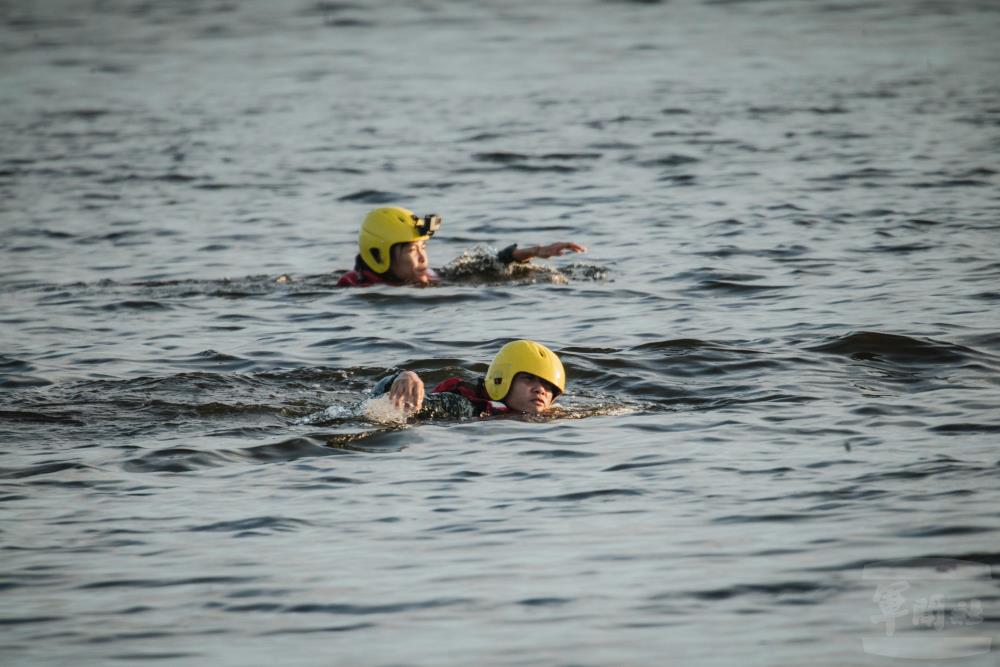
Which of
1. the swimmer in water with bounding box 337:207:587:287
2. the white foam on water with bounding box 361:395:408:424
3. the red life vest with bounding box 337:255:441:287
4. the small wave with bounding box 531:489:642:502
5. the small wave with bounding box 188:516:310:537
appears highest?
the swimmer in water with bounding box 337:207:587:287

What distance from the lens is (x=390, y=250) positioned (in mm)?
18141

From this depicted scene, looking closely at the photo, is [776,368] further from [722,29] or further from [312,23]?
[312,23]

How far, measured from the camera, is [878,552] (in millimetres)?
8742

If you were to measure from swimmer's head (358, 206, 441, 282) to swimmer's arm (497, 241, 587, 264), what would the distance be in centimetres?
90

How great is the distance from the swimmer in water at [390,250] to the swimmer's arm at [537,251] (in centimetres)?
1

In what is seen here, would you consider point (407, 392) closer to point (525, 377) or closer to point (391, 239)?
point (525, 377)

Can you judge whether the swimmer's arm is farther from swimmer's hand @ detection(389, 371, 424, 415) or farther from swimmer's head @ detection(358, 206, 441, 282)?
swimmer's hand @ detection(389, 371, 424, 415)

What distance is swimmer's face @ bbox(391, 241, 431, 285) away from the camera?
1817cm

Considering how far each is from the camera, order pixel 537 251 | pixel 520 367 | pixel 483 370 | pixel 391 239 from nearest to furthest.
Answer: pixel 520 367 < pixel 483 370 < pixel 537 251 < pixel 391 239

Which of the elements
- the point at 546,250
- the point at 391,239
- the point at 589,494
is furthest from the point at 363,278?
the point at 589,494

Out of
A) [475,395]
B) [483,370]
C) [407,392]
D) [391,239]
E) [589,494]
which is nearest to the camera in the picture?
[589,494]

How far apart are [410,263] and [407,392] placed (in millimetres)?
6451

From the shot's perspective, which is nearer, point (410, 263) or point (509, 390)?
point (509, 390)

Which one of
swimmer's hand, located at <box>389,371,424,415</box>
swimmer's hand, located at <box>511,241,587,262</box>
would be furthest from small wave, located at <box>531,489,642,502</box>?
swimmer's hand, located at <box>511,241,587,262</box>
